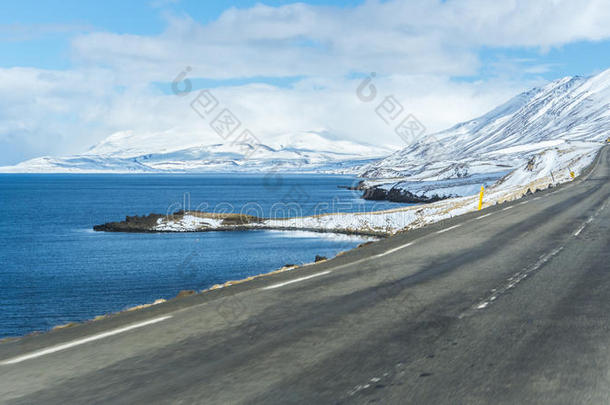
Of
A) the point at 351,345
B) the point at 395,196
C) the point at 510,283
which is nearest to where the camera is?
the point at 351,345

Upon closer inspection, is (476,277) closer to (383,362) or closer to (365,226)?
(383,362)

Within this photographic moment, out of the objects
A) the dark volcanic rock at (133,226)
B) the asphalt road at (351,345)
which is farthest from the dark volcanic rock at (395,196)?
the asphalt road at (351,345)

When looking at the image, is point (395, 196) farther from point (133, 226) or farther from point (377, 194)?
point (133, 226)

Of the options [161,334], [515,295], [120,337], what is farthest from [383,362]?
[515,295]

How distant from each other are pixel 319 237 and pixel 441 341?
166ft

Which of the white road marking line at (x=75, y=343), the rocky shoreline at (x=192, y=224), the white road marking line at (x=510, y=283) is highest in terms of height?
the white road marking line at (x=75, y=343)

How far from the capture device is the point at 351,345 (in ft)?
19.5

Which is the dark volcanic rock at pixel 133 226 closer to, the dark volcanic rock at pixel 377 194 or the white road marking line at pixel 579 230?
the white road marking line at pixel 579 230

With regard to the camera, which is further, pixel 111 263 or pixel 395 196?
pixel 395 196

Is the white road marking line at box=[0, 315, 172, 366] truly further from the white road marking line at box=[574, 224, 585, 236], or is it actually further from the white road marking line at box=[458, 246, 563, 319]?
the white road marking line at box=[574, 224, 585, 236]

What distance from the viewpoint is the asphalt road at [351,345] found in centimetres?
472

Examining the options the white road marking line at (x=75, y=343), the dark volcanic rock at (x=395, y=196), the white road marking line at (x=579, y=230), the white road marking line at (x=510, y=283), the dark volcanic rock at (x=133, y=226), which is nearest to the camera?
the white road marking line at (x=75, y=343)

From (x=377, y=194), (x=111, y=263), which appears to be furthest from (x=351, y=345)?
(x=377, y=194)

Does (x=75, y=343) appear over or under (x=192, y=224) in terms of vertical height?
over
